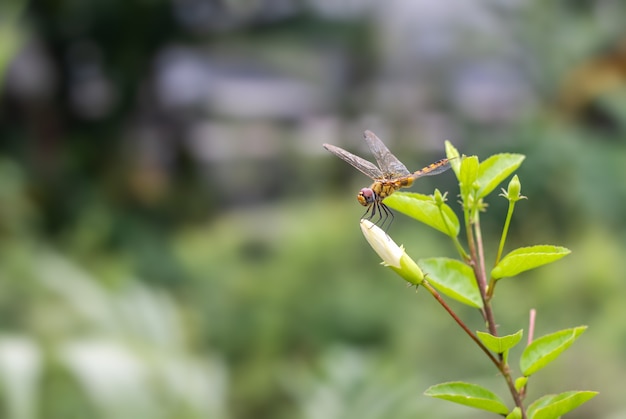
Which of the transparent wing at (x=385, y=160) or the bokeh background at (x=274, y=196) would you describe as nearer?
the transparent wing at (x=385, y=160)

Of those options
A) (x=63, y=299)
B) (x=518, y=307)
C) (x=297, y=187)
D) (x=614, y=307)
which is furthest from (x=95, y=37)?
(x=614, y=307)

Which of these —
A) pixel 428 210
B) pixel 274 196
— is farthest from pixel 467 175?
pixel 274 196

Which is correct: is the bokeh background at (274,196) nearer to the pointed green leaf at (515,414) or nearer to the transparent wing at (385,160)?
the transparent wing at (385,160)

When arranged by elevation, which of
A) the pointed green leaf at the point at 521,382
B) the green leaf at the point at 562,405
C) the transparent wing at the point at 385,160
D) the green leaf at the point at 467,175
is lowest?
the green leaf at the point at 562,405

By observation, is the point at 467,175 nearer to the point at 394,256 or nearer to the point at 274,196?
the point at 394,256

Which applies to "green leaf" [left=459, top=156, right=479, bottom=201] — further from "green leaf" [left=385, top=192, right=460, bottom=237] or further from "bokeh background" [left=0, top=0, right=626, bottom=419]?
"bokeh background" [left=0, top=0, right=626, bottom=419]

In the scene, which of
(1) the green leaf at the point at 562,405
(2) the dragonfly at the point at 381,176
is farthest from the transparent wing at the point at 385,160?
(1) the green leaf at the point at 562,405

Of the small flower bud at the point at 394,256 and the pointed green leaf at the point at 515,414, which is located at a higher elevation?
the small flower bud at the point at 394,256
